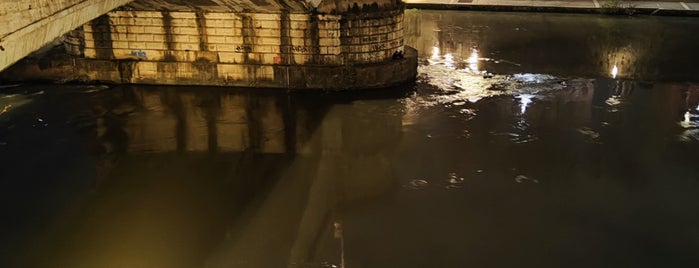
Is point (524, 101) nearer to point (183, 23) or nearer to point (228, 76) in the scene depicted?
point (228, 76)

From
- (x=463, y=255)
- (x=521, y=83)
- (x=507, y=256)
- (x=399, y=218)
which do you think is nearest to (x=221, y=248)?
(x=399, y=218)

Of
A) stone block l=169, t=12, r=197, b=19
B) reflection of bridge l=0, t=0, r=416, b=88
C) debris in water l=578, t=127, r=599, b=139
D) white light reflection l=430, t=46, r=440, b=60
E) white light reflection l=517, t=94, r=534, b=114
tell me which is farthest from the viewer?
white light reflection l=430, t=46, r=440, b=60

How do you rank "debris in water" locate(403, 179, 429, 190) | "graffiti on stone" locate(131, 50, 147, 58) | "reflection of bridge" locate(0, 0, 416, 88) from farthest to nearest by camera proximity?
"graffiti on stone" locate(131, 50, 147, 58) → "reflection of bridge" locate(0, 0, 416, 88) → "debris in water" locate(403, 179, 429, 190)

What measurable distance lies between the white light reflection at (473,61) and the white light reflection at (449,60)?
0.46 metres

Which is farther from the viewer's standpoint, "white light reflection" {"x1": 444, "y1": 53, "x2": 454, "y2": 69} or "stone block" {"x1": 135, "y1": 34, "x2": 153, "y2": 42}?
"white light reflection" {"x1": 444, "y1": 53, "x2": 454, "y2": 69}

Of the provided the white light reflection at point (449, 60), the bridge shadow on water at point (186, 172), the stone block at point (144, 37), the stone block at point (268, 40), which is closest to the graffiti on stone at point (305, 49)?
the stone block at point (268, 40)

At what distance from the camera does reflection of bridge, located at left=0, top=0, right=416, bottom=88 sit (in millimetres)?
11961

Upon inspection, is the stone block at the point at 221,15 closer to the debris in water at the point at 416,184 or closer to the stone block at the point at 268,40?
the stone block at the point at 268,40

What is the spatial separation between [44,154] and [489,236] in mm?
7329

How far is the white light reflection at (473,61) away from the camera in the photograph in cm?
1471

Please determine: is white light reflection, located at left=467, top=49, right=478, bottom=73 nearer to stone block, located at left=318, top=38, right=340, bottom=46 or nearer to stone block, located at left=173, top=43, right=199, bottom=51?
stone block, located at left=318, top=38, right=340, bottom=46

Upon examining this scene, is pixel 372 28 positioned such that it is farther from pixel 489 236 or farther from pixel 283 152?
pixel 489 236

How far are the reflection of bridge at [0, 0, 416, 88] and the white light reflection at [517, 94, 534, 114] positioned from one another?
260 centimetres

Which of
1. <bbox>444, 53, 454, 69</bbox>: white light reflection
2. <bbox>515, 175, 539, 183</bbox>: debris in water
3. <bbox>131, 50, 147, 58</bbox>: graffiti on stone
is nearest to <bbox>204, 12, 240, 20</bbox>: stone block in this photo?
<bbox>131, 50, 147, 58</bbox>: graffiti on stone
